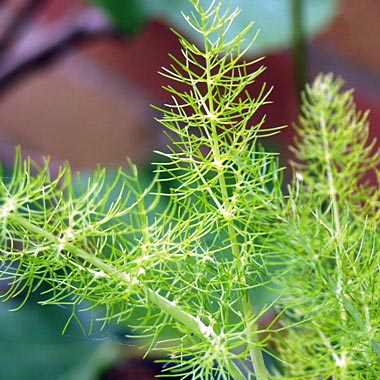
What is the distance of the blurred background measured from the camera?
0.45m

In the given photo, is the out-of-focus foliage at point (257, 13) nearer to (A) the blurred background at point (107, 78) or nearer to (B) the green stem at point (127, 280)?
(A) the blurred background at point (107, 78)

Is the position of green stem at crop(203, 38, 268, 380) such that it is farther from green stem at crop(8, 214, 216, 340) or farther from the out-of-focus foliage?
the out-of-focus foliage

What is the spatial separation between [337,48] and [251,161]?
0.65 m

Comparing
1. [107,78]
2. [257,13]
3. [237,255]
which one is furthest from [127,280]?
[107,78]

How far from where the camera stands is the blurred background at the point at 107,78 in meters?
0.45

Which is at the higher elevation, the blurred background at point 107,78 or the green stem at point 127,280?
the blurred background at point 107,78

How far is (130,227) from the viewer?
0.14m

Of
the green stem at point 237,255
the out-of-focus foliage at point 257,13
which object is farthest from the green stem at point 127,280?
the out-of-focus foliage at point 257,13

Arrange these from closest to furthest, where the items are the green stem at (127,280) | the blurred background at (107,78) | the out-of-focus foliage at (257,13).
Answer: the green stem at (127,280) < the blurred background at (107,78) < the out-of-focus foliage at (257,13)

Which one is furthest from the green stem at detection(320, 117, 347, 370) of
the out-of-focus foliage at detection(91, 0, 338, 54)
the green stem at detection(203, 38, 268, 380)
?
the out-of-focus foliage at detection(91, 0, 338, 54)

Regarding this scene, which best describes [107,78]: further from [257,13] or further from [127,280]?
[127,280]

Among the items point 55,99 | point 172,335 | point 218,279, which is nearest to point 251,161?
point 218,279

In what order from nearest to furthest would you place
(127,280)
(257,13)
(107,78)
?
(127,280), (257,13), (107,78)

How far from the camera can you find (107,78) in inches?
39.7
